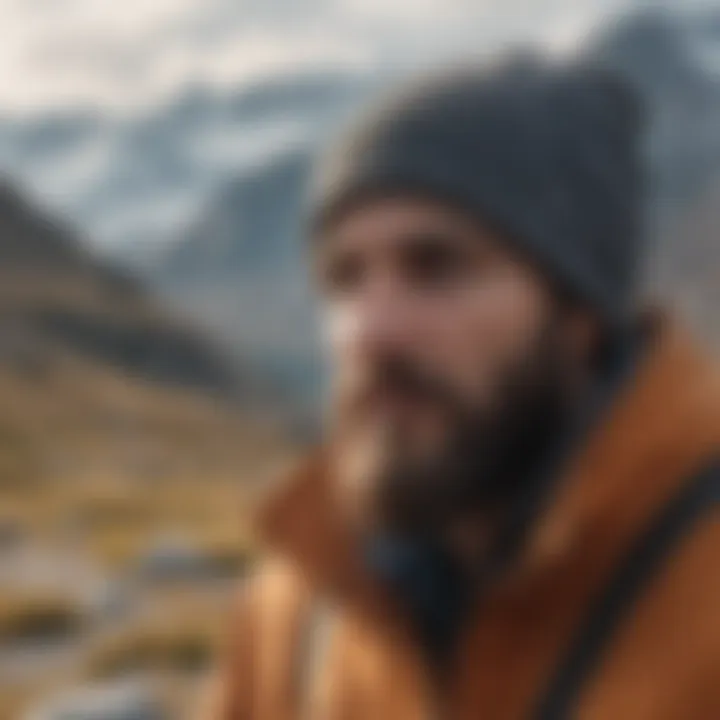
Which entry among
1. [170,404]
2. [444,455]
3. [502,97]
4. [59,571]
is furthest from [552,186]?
[170,404]

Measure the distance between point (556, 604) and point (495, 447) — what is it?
0.98 ft

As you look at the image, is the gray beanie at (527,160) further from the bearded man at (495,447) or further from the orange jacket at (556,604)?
the orange jacket at (556,604)

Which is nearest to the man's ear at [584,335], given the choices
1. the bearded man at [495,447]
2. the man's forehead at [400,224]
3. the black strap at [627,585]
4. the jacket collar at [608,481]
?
the bearded man at [495,447]

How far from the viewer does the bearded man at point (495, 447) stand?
2.32m

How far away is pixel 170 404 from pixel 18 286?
32.6m

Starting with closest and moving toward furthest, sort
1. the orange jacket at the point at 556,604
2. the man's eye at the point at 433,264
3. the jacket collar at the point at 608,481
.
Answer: the orange jacket at the point at 556,604 < the jacket collar at the point at 608,481 < the man's eye at the point at 433,264

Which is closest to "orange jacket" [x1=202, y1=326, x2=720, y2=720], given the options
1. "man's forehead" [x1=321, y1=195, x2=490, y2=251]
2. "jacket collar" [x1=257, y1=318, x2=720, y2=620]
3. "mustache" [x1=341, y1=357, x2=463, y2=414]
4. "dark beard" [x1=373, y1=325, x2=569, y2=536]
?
"jacket collar" [x1=257, y1=318, x2=720, y2=620]

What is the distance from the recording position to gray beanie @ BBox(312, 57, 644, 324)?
2.66 meters

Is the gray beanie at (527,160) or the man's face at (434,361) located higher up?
the gray beanie at (527,160)

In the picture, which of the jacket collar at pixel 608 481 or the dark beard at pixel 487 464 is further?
the dark beard at pixel 487 464

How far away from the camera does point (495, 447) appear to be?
2570 mm

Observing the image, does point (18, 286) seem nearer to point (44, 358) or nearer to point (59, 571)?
point (44, 358)

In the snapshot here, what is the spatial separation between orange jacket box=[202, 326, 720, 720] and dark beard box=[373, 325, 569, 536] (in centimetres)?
13

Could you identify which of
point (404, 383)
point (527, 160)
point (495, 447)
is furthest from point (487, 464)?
point (527, 160)
